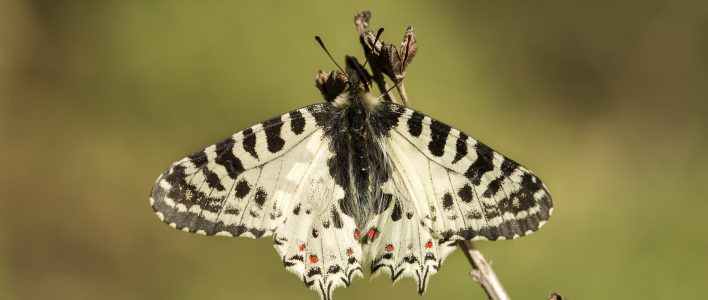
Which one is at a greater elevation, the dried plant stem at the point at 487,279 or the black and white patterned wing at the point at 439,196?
the black and white patterned wing at the point at 439,196

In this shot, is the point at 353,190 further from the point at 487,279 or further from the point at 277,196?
the point at 487,279

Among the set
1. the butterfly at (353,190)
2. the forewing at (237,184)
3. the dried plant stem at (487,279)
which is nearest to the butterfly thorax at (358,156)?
the butterfly at (353,190)

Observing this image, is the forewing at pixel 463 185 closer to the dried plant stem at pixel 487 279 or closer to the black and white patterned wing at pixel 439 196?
the black and white patterned wing at pixel 439 196

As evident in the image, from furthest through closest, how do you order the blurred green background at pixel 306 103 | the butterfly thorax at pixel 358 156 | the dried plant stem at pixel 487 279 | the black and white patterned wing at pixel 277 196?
the blurred green background at pixel 306 103, the butterfly thorax at pixel 358 156, the black and white patterned wing at pixel 277 196, the dried plant stem at pixel 487 279

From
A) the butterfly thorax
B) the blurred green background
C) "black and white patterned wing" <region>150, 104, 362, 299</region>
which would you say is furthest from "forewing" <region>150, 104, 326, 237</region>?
the blurred green background

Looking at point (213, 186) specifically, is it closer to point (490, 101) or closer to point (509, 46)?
point (490, 101)

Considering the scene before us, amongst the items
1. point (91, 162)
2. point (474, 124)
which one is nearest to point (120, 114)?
point (91, 162)
